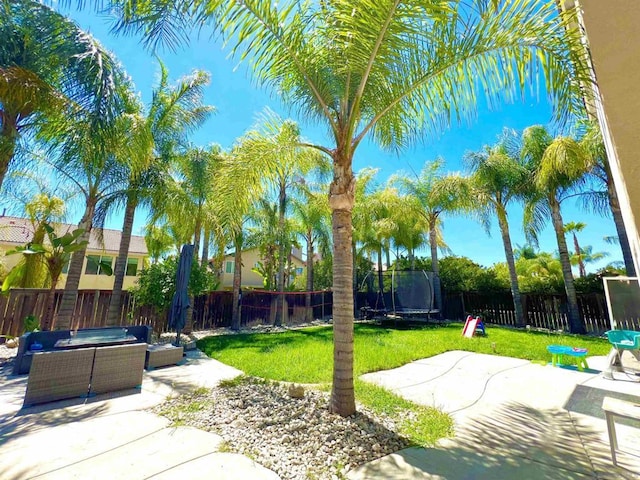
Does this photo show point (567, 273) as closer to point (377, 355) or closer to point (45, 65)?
point (377, 355)

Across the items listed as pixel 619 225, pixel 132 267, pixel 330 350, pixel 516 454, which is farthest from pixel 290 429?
pixel 132 267

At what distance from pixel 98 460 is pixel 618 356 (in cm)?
832

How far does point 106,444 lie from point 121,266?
7.32 metres

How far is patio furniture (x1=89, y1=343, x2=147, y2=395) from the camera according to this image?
445 centimetres

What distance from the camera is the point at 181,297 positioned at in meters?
7.29

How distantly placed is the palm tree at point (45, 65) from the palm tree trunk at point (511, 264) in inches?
608

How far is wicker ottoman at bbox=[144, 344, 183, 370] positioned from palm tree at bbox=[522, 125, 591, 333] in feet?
44.3

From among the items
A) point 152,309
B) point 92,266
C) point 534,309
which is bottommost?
point 534,309

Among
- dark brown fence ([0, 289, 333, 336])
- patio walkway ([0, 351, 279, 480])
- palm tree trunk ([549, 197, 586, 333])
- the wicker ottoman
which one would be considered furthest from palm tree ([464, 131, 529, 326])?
patio walkway ([0, 351, 279, 480])

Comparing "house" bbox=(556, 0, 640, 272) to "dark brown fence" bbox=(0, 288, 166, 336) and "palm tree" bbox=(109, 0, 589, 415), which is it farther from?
"dark brown fence" bbox=(0, 288, 166, 336)

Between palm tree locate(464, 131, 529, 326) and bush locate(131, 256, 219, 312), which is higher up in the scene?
palm tree locate(464, 131, 529, 326)

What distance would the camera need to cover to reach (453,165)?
51.1 feet

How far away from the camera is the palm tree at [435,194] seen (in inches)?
565

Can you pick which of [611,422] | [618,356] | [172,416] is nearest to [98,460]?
[172,416]
